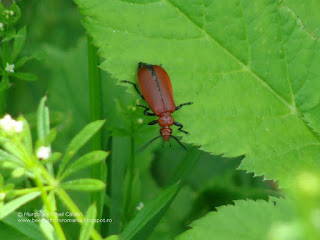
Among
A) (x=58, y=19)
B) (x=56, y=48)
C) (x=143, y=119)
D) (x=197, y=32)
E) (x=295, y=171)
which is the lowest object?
(x=295, y=171)

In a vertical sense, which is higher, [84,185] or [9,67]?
[9,67]

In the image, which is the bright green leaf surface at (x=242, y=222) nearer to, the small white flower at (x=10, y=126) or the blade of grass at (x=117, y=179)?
the small white flower at (x=10, y=126)

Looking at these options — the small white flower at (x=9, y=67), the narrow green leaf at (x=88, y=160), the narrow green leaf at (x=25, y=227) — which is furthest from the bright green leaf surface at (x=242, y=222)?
the small white flower at (x=9, y=67)

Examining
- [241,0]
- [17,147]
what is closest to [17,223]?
[17,147]

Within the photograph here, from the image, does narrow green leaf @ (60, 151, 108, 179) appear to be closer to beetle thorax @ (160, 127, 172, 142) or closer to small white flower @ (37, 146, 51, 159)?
small white flower @ (37, 146, 51, 159)

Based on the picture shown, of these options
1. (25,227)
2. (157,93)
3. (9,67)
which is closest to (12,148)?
(25,227)

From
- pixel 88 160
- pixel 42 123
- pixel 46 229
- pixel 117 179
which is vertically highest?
pixel 117 179

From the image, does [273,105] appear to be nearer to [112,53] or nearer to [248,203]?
[248,203]

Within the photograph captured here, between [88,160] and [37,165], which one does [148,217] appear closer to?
[88,160]
